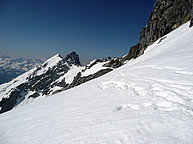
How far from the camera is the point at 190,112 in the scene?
2.96m

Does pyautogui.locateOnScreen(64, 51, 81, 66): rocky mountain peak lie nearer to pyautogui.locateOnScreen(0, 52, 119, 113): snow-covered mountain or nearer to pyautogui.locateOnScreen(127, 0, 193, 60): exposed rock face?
pyautogui.locateOnScreen(0, 52, 119, 113): snow-covered mountain

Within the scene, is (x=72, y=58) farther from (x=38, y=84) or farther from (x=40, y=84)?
(x=38, y=84)

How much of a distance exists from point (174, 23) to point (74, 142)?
4311cm

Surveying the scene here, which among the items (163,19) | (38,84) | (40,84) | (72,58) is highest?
(72,58)

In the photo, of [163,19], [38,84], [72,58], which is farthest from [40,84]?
[163,19]

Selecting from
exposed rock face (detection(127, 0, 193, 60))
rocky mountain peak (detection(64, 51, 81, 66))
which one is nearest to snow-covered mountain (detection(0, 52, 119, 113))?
rocky mountain peak (detection(64, 51, 81, 66))

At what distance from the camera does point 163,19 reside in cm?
3656

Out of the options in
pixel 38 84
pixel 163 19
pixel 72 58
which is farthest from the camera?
pixel 72 58

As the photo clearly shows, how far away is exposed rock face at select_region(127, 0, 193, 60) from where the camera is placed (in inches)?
1231

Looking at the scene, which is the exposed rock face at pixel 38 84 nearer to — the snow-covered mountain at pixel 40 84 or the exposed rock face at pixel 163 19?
the snow-covered mountain at pixel 40 84

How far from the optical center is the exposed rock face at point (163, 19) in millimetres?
31259

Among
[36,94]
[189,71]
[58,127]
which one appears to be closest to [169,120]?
[58,127]

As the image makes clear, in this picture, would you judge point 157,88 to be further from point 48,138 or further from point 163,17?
point 163,17

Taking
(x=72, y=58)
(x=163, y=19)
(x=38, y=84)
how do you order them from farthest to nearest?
1. (x=72, y=58)
2. (x=38, y=84)
3. (x=163, y=19)
